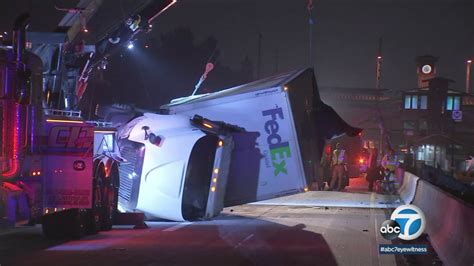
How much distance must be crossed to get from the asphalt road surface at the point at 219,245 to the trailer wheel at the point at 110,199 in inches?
8.7

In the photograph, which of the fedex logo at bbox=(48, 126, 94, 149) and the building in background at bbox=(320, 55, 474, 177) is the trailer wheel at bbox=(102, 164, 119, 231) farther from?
the building in background at bbox=(320, 55, 474, 177)

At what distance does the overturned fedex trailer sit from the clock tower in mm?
53804

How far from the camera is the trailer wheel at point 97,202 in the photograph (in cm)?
1140

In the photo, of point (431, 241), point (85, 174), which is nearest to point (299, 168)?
point (431, 241)

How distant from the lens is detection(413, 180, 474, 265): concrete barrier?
8.36 m

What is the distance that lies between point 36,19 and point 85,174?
2.82 m

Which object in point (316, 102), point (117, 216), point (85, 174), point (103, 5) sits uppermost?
point (103, 5)

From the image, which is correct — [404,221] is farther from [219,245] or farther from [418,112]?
[418,112]

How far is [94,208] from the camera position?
11523 mm

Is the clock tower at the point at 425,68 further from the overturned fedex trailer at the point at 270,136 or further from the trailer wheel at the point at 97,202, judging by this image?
the trailer wheel at the point at 97,202

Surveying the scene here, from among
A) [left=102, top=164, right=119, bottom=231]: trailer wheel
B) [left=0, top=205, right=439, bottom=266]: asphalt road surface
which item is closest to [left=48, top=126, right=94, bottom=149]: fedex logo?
[left=0, top=205, right=439, bottom=266]: asphalt road surface

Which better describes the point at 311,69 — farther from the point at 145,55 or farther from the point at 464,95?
the point at 464,95

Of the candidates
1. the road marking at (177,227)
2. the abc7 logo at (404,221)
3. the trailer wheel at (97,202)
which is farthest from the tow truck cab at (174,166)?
the abc7 logo at (404,221)

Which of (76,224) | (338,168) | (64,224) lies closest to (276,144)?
(76,224)
